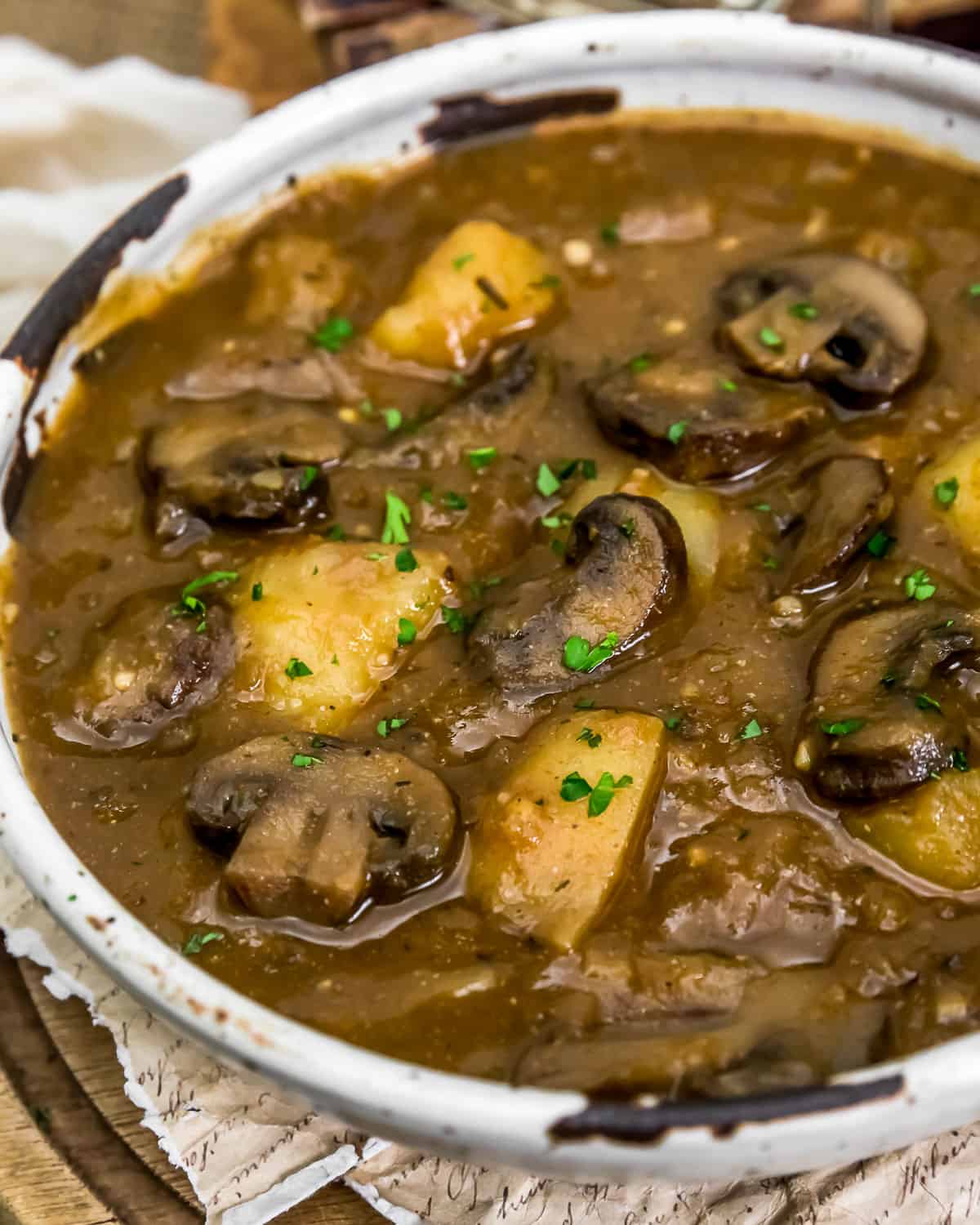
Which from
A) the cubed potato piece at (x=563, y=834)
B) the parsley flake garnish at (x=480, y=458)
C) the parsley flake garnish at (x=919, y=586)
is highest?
the parsley flake garnish at (x=480, y=458)

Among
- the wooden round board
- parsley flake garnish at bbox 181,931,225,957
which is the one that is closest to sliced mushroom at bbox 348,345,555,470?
parsley flake garnish at bbox 181,931,225,957

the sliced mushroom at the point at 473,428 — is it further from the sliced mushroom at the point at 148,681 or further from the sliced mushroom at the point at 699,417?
the sliced mushroom at the point at 148,681

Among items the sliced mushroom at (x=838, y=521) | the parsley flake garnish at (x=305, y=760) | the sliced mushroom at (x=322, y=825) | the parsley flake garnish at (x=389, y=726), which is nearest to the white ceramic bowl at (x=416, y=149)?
the sliced mushroom at (x=322, y=825)

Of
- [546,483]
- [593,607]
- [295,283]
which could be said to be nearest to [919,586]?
[593,607]

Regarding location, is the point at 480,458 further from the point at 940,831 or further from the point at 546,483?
the point at 940,831

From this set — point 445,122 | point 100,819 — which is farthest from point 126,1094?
point 445,122

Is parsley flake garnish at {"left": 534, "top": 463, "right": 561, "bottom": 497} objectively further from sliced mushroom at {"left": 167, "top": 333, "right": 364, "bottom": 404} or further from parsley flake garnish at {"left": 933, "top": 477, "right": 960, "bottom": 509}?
parsley flake garnish at {"left": 933, "top": 477, "right": 960, "bottom": 509}
